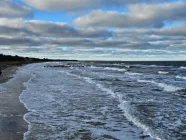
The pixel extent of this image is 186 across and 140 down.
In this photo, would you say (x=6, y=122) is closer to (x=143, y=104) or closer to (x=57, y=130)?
(x=57, y=130)

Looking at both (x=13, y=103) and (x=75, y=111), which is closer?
(x=75, y=111)

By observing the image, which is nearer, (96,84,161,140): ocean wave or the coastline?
the coastline

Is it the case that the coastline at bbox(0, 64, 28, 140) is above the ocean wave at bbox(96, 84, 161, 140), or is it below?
above

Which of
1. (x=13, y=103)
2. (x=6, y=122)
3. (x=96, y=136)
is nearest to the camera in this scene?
(x=96, y=136)

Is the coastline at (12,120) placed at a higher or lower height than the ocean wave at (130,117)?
higher

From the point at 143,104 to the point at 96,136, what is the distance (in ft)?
22.6

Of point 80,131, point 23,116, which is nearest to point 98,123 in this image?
point 80,131

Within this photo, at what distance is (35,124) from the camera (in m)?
10.4

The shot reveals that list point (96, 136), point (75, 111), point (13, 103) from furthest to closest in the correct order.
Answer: point (13, 103), point (75, 111), point (96, 136)

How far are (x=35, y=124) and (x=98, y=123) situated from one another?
94.8 inches

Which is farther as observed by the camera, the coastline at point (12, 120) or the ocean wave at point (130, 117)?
the ocean wave at point (130, 117)

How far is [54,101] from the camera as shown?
53.1 feet

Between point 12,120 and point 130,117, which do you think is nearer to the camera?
point 12,120

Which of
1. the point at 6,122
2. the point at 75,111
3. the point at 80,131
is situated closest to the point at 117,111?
the point at 75,111
